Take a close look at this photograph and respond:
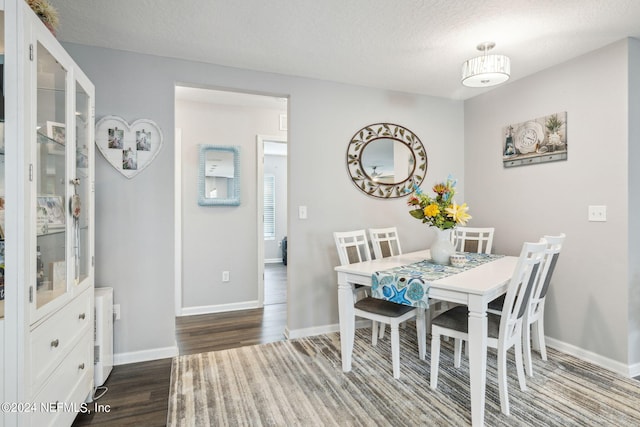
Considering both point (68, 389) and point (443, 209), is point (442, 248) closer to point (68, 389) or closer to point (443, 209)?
point (443, 209)

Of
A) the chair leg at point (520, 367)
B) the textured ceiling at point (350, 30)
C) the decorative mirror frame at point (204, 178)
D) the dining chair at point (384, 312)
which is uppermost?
the textured ceiling at point (350, 30)

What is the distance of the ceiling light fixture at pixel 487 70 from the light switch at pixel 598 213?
4.06 feet

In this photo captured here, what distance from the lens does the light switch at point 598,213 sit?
2.54m

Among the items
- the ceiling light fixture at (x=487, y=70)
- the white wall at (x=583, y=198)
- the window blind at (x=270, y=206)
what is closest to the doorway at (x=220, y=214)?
the ceiling light fixture at (x=487, y=70)

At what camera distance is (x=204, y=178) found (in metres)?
3.82

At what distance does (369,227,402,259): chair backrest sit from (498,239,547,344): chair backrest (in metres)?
1.27

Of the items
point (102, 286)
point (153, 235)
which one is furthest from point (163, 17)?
point (102, 286)

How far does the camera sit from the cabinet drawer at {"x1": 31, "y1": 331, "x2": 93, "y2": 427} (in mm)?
1412

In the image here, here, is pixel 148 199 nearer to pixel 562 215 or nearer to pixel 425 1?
pixel 425 1

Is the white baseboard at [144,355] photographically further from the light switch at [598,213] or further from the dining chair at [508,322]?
the light switch at [598,213]

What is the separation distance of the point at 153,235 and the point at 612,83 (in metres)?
3.62

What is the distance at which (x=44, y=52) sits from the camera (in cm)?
144

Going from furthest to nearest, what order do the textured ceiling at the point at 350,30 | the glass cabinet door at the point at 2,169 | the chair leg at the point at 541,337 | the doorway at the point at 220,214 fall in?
the doorway at the point at 220,214 → the chair leg at the point at 541,337 → the textured ceiling at the point at 350,30 → the glass cabinet door at the point at 2,169

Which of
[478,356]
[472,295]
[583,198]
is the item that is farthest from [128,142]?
[583,198]
